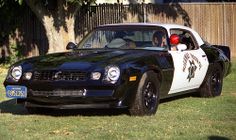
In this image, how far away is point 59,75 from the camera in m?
9.02

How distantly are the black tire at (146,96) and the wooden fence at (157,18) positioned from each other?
37.5 ft

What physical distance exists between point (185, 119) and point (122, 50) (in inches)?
64.9

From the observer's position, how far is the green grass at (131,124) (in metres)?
7.88

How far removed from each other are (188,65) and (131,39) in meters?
1.08

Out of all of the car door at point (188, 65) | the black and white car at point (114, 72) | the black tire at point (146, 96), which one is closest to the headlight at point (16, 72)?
the black and white car at point (114, 72)

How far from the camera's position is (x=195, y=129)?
822 centimetres

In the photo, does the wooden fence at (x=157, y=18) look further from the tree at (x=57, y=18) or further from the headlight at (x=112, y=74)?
the headlight at (x=112, y=74)

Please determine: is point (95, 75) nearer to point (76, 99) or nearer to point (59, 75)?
point (76, 99)

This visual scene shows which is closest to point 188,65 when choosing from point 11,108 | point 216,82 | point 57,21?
point 216,82

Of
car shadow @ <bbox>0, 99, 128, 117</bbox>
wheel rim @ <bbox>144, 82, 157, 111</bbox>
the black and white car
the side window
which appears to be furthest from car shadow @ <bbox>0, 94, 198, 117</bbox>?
the side window

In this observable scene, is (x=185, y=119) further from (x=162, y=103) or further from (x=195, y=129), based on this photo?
(x=162, y=103)

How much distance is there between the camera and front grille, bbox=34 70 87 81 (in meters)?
8.91

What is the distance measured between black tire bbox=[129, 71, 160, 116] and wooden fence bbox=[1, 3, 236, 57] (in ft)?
37.5

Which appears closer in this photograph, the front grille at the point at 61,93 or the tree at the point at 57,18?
the front grille at the point at 61,93
